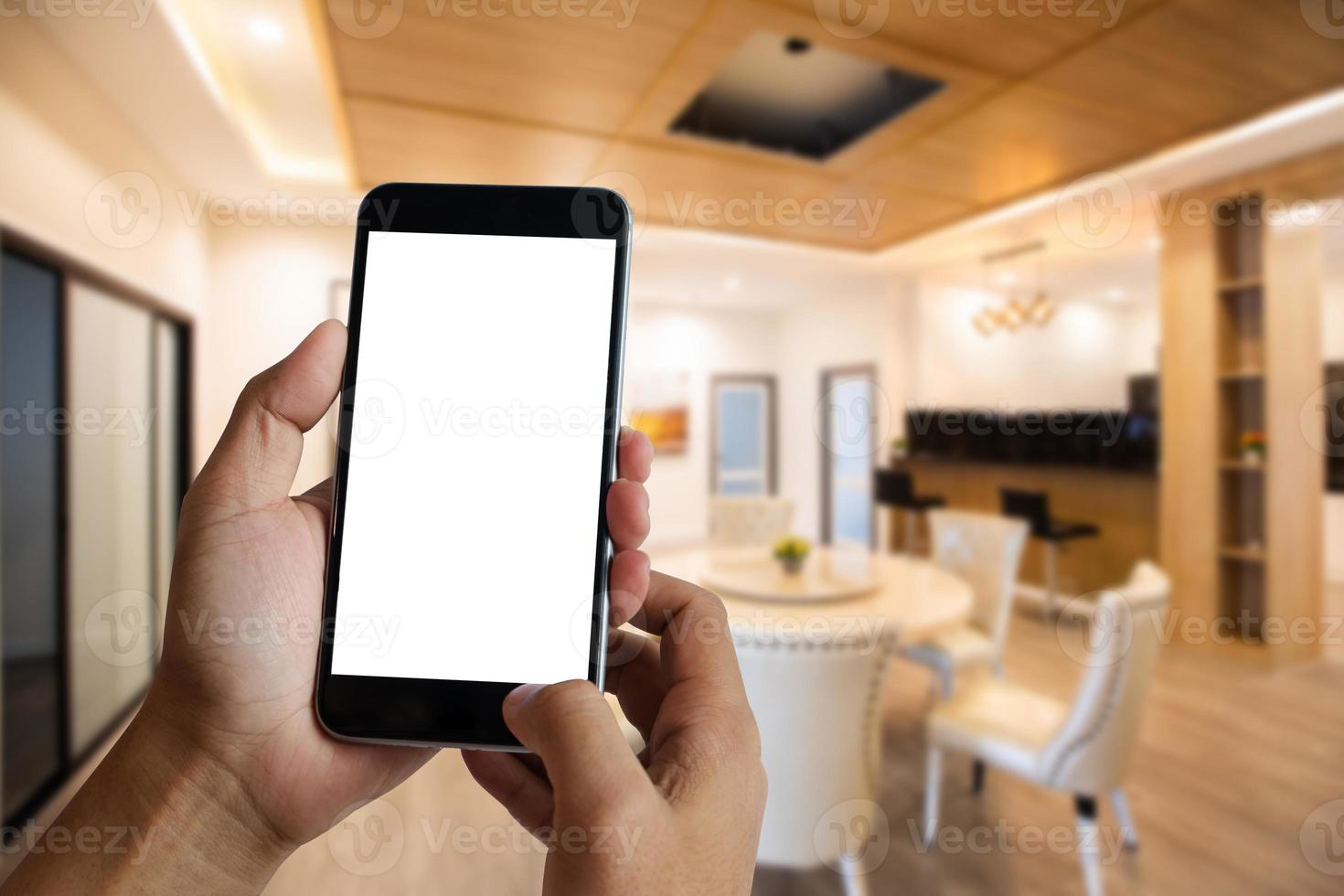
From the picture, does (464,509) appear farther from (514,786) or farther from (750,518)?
(750,518)

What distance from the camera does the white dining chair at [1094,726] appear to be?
58.8 inches

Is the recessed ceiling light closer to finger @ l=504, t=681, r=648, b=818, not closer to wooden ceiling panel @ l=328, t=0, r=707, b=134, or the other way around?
wooden ceiling panel @ l=328, t=0, r=707, b=134

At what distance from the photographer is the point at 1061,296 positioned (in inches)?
269

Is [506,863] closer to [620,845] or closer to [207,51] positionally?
[620,845]

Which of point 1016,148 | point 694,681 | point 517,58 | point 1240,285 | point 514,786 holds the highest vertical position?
point 1016,148

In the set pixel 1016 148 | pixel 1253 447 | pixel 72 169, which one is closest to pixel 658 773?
pixel 72 169

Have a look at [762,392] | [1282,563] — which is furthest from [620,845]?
[762,392]

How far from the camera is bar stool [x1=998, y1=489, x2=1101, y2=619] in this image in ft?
13.9

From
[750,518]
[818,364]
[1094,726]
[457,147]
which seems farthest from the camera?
[818,364]

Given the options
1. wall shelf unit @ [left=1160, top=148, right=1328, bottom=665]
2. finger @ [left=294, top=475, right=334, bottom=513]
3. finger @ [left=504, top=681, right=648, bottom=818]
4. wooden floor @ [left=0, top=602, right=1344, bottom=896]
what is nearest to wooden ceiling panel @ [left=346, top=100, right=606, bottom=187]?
wooden floor @ [left=0, top=602, right=1344, bottom=896]

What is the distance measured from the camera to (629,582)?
0.43 meters

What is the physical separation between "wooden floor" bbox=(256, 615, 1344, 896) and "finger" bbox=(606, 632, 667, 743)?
2.18 ft

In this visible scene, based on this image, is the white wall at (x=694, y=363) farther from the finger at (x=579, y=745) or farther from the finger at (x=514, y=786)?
the finger at (x=579, y=745)

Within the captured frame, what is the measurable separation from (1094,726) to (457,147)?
2958mm
